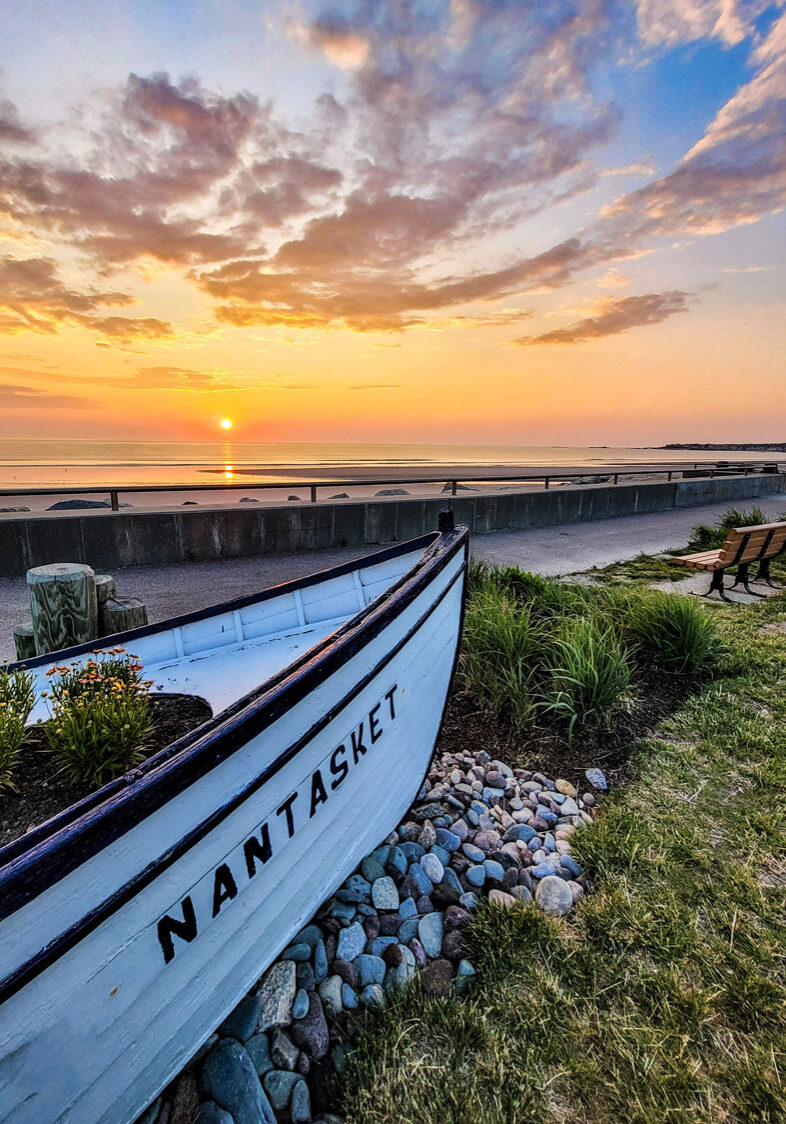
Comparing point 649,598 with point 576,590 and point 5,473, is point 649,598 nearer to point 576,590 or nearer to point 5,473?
point 576,590

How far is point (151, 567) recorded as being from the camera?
7.70m

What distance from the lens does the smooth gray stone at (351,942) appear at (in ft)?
6.93

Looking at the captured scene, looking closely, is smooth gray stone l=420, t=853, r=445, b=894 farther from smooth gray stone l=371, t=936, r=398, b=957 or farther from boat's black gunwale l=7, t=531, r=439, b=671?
boat's black gunwale l=7, t=531, r=439, b=671

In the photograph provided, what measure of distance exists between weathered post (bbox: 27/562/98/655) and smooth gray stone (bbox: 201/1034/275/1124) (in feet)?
8.71

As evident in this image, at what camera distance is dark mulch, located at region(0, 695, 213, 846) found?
6.81ft

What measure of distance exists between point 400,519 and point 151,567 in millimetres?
4304

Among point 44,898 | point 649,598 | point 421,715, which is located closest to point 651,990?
point 421,715

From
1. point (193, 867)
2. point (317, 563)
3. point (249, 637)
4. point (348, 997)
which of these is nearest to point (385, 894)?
point (348, 997)

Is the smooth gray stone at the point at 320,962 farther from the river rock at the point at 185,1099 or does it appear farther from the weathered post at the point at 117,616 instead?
the weathered post at the point at 117,616

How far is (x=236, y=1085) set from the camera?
1659 millimetres

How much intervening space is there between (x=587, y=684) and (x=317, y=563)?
16.3ft

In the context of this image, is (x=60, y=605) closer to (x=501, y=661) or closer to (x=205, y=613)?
(x=205, y=613)

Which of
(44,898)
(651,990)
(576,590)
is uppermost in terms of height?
(44,898)

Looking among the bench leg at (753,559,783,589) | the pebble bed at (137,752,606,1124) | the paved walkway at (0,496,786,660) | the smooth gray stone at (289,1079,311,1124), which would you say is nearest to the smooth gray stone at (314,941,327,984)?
the pebble bed at (137,752,606,1124)
